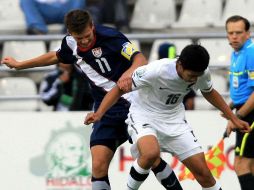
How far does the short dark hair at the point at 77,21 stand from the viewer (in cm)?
754

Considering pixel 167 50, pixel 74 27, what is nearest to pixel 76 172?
pixel 167 50

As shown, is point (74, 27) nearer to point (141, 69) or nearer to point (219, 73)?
point (141, 69)

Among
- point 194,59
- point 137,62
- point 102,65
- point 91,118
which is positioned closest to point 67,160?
point 102,65

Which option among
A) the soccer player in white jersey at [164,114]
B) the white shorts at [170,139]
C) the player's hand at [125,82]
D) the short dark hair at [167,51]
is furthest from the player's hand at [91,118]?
the short dark hair at [167,51]

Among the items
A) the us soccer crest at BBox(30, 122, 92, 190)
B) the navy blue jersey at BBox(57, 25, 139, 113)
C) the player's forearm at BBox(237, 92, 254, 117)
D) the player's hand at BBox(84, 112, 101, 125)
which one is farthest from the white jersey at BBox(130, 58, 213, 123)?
the us soccer crest at BBox(30, 122, 92, 190)

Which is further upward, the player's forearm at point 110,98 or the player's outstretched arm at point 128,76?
the player's outstretched arm at point 128,76

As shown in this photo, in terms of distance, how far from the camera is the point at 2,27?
1262 cm

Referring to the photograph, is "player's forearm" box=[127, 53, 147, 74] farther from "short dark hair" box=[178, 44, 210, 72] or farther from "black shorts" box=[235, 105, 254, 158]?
"black shorts" box=[235, 105, 254, 158]

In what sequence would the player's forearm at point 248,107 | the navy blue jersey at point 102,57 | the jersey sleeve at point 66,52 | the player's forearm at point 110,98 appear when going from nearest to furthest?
the player's forearm at point 110,98 < the navy blue jersey at point 102,57 < the jersey sleeve at point 66,52 < the player's forearm at point 248,107

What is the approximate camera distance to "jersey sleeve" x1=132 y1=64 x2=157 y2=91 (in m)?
7.52

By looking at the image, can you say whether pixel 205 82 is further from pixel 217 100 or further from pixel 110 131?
pixel 110 131

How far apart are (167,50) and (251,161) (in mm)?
1819

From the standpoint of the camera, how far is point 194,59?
720 cm

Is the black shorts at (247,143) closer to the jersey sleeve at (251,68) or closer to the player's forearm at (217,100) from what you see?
the jersey sleeve at (251,68)
